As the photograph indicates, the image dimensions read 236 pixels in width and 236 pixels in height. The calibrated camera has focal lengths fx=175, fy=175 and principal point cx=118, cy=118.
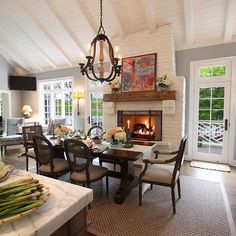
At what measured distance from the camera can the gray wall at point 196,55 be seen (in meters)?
3.90

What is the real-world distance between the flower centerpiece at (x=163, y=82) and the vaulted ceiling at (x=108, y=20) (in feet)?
3.35

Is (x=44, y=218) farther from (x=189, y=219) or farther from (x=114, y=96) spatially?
(x=114, y=96)

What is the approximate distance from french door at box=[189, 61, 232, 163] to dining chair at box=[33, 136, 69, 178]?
3252 millimetres

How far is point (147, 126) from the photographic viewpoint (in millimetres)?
4484

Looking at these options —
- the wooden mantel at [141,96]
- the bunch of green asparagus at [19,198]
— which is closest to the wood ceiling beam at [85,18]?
the wooden mantel at [141,96]

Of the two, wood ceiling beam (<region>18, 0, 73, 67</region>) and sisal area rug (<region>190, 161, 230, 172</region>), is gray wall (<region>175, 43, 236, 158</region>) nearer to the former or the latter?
sisal area rug (<region>190, 161, 230, 172</region>)

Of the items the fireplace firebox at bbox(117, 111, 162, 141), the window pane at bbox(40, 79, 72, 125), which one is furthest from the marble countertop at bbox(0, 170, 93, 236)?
the window pane at bbox(40, 79, 72, 125)

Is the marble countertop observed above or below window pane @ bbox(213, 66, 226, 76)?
below

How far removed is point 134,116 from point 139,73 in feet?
3.62

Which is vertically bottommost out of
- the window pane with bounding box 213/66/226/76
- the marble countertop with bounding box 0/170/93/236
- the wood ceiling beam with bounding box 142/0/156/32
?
the marble countertop with bounding box 0/170/93/236

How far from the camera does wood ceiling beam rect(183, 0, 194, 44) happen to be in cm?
329

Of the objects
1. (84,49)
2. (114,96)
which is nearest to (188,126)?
(114,96)

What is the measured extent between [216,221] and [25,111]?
6861 mm

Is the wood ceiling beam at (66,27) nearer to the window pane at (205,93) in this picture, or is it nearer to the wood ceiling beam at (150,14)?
the wood ceiling beam at (150,14)
